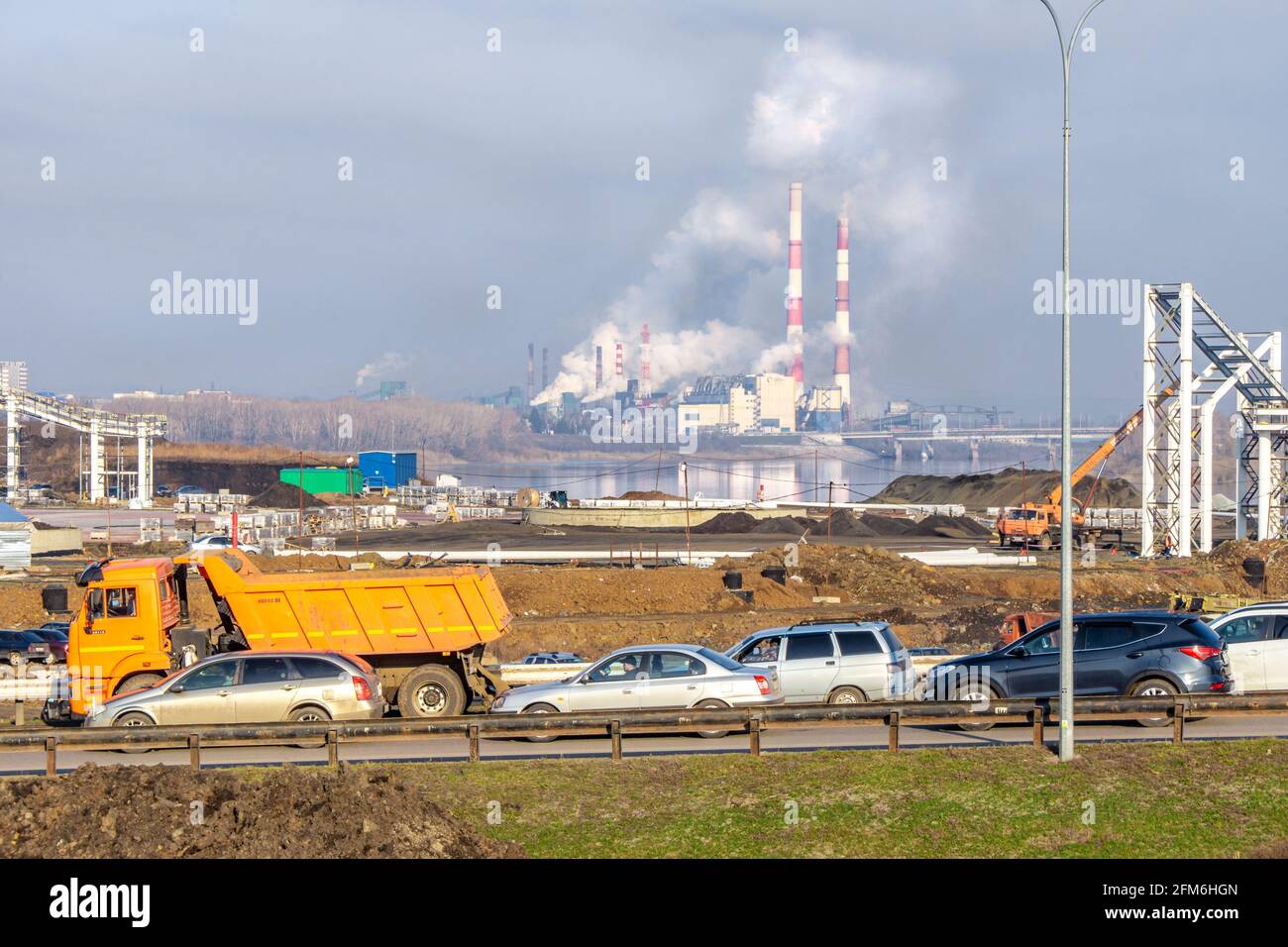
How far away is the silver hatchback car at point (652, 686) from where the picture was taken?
18203mm

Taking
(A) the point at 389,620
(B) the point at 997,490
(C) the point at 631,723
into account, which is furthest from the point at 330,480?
(C) the point at 631,723

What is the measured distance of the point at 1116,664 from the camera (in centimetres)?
1848

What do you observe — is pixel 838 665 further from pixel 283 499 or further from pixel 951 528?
pixel 283 499

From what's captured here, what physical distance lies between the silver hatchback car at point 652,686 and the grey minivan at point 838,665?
1.18m

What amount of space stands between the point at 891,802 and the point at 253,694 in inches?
365

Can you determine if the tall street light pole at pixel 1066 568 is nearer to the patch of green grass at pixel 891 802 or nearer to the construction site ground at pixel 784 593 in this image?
the patch of green grass at pixel 891 802

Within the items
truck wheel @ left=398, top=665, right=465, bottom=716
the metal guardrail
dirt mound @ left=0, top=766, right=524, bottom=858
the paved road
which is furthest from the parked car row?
dirt mound @ left=0, top=766, right=524, bottom=858

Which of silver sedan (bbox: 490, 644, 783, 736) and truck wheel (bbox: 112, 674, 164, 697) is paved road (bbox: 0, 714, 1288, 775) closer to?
silver sedan (bbox: 490, 644, 783, 736)

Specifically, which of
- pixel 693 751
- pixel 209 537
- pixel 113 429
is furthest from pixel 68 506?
pixel 693 751

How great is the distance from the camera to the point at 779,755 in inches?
623

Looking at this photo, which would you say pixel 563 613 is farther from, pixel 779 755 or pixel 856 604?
pixel 779 755

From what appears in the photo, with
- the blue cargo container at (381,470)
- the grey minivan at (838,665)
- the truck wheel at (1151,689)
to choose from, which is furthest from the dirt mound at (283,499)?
the truck wheel at (1151,689)
